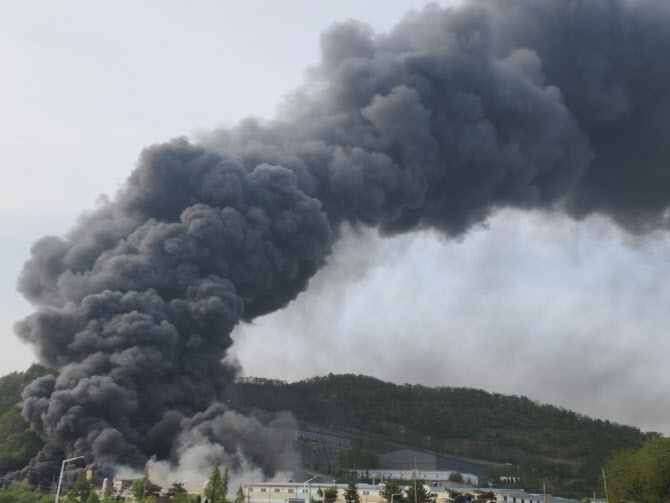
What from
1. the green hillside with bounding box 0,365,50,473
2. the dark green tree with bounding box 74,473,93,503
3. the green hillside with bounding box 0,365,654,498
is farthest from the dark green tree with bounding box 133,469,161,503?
the green hillside with bounding box 0,365,654,498

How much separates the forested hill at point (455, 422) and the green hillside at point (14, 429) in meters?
34.5

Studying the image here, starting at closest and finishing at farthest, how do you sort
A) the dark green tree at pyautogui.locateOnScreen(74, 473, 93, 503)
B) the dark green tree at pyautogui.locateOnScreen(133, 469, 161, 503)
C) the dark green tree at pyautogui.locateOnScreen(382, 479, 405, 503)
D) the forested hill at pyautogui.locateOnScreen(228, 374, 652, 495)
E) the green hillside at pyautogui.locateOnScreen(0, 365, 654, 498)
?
the dark green tree at pyautogui.locateOnScreen(133, 469, 161, 503) → the dark green tree at pyautogui.locateOnScreen(74, 473, 93, 503) → the dark green tree at pyautogui.locateOnScreen(382, 479, 405, 503) → the green hillside at pyautogui.locateOnScreen(0, 365, 654, 498) → the forested hill at pyautogui.locateOnScreen(228, 374, 652, 495)

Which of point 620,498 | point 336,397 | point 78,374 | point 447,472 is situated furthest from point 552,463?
point 78,374

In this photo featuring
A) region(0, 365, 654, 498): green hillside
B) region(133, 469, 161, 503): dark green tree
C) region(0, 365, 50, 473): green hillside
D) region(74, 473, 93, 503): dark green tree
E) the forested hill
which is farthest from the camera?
the forested hill

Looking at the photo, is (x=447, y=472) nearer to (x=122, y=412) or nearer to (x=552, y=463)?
(x=552, y=463)

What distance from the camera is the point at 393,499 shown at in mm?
56562

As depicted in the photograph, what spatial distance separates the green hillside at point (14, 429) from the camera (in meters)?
66.3

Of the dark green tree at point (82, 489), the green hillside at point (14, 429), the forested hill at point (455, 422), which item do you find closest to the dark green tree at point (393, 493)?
the dark green tree at point (82, 489)

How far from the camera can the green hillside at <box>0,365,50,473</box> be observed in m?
66.3

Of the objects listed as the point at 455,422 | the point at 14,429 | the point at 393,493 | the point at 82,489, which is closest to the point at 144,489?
the point at 82,489

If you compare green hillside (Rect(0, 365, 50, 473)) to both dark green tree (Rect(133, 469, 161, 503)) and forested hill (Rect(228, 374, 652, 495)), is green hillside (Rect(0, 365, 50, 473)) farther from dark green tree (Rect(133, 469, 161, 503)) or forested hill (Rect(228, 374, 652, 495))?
forested hill (Rect(228, 374, 652, 495))

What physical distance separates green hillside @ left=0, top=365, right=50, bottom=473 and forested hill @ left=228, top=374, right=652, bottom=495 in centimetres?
3446

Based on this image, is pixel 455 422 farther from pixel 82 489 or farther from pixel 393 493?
pixel 82 489

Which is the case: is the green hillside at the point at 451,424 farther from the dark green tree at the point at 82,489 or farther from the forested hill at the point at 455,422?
the dark green tree at the point at 82,489
